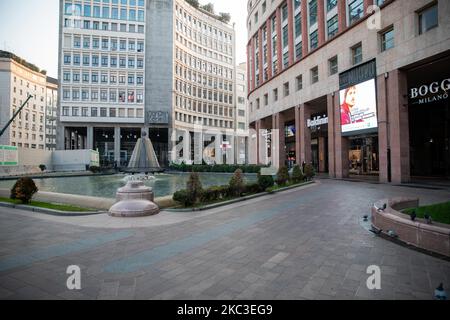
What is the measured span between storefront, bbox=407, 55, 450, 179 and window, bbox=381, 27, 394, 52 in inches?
114

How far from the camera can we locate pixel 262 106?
38.7 meters

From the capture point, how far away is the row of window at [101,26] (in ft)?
168

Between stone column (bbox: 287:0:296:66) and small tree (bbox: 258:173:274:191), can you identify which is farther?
stone column (bbox: 287:0:296:66)

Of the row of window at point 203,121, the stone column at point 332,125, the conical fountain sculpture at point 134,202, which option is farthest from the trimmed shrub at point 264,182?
the row of window at point 203,121

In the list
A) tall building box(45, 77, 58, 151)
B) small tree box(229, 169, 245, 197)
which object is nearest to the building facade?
small tree box(229, 169, 245, 197)

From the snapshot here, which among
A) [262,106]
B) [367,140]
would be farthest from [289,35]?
[367,140]

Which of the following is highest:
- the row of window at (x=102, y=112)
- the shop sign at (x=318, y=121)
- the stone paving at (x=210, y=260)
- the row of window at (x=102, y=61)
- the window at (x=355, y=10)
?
the row of window at (x=102, y=61)

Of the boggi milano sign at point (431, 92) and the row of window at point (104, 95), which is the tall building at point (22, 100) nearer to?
the row of window at point (104, 95)

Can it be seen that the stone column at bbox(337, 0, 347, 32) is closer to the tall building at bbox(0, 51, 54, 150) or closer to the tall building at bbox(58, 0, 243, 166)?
the tall building at bbox(58, 0, 243, 166)

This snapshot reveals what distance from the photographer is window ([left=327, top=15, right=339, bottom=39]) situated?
24.5 metres

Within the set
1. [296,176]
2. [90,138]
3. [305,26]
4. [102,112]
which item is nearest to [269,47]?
[305,26]

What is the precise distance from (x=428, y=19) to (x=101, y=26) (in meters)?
57.3

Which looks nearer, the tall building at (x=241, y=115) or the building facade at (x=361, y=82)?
the building facade at (x=361, y=82)

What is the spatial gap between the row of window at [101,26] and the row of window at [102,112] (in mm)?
17298
